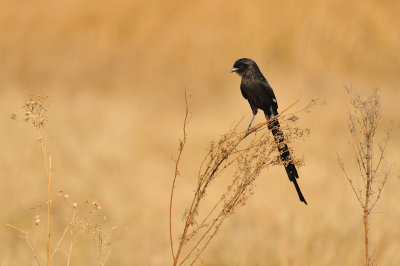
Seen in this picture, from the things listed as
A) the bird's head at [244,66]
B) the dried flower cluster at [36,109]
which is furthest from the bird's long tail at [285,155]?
the bird's head at [244,66]

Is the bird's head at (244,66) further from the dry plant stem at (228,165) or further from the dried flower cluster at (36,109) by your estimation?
the dried flower cluster at (36,109)

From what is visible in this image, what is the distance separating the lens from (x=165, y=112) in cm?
1477

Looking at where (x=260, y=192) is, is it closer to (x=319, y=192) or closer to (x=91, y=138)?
(x=319, y=192)

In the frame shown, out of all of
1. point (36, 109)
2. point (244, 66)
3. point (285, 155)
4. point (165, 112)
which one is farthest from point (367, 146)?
point (165, 112)

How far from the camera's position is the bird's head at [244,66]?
4168 mm

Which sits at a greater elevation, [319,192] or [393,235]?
[319,192]

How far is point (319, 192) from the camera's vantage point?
1273cm

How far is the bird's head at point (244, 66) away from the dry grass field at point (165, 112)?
7070 millimetres

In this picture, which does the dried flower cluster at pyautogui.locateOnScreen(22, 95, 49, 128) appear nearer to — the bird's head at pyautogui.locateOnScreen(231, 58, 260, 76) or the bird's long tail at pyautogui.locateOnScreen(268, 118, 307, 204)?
the bird's long tail at pyautogui.locateOnScreen(268, 118, 307, 204)

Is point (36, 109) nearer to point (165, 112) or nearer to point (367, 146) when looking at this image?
point (367, 146)

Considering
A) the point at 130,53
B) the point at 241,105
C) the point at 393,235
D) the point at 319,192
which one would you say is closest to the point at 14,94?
the point at 130,53

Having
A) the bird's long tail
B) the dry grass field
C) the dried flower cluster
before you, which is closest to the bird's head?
the bird's long tail

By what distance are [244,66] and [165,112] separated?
10625 millimetres

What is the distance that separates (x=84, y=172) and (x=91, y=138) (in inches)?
34.2
